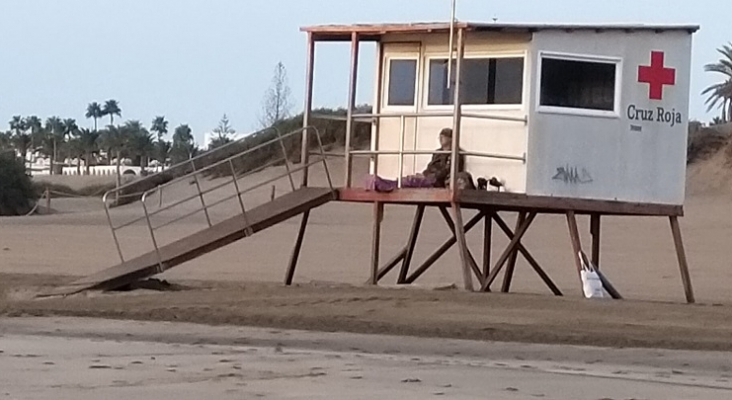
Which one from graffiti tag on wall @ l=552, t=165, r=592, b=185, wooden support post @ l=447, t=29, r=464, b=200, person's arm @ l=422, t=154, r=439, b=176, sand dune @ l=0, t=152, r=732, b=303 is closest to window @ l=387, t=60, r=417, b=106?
person's arm @ l=422, t=154, r=439, b=176

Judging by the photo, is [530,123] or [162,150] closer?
[530,123]

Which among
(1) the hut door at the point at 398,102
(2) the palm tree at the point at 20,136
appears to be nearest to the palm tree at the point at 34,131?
(2) the palm tree at the point at 20,136

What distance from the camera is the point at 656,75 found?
2212 centimetres

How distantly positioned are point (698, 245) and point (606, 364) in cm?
2449

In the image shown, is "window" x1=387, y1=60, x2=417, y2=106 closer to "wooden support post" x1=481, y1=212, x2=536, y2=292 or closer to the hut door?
the hut door

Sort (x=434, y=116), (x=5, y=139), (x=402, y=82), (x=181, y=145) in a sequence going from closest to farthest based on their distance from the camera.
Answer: (x=434, y=116) → (x=402, y=82) → (x=181, y=145) → (x=5, y=139)

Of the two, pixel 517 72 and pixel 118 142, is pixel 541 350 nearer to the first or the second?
pixel 517 72

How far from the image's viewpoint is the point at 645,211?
22.4 m

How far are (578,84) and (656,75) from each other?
110 cm

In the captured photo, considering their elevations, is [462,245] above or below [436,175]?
below

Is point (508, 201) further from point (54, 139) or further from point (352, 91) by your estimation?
point (54, 139)

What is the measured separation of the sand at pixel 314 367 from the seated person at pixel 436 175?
18.4 feet

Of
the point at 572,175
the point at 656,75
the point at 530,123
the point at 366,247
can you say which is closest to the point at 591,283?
the point at 572,175

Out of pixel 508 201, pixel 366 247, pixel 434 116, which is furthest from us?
pixel 366 247
